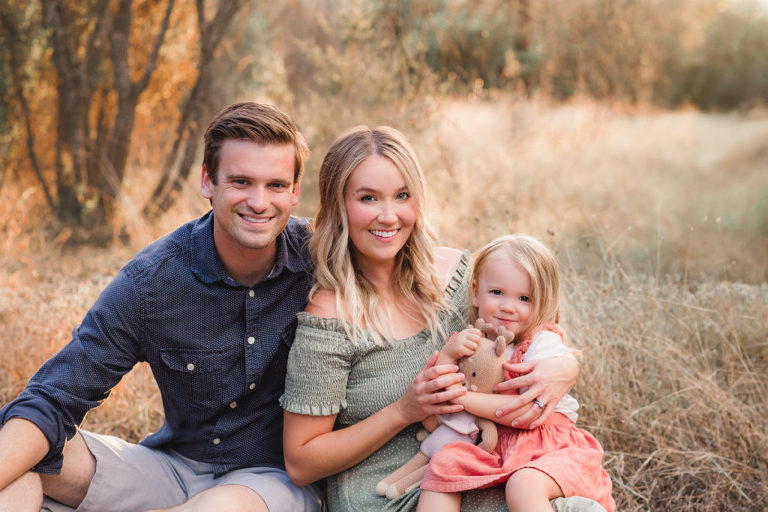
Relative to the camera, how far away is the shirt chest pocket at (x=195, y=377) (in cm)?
247

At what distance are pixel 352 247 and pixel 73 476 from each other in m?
1.26

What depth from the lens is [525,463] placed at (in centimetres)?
218

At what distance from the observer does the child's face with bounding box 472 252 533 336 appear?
2.43 metres

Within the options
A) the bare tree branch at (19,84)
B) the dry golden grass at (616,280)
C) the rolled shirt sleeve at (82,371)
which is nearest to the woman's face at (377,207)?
the dry golden grass at (616,280)

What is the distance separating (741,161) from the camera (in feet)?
36.9

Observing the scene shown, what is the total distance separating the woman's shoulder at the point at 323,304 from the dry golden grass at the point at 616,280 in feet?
2.41

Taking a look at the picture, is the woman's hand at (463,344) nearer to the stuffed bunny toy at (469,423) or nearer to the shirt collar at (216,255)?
the stuffed bunny toy at (469,423)

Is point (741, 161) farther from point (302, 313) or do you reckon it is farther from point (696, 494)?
point (302, 313)

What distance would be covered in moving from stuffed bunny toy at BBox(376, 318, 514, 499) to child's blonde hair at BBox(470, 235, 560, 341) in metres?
0.16

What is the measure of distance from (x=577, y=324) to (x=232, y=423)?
6.13 feet

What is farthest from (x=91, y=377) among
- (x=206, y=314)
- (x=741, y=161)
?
(x=741, y=161)

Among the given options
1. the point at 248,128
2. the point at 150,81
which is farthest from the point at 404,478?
the point at 150,81

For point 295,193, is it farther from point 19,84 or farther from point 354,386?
point 19,84

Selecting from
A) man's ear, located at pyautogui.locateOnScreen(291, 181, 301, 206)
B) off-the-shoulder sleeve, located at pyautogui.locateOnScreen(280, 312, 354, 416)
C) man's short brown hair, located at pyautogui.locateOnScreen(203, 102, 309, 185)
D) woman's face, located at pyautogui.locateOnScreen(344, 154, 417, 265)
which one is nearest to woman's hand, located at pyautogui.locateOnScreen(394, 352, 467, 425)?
off-the-shoulder sleeve, located at pyautogui.locateOnScreen(280, 312, 354, 416)
